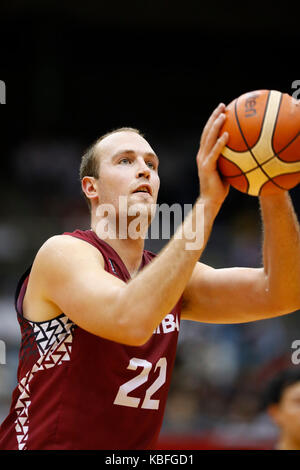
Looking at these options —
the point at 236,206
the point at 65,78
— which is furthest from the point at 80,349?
the point at 65,78

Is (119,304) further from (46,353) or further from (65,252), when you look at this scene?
(46,353)

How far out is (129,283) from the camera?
10.8ft

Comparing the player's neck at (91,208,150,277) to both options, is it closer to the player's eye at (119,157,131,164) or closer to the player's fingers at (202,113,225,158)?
the player's eye at (119,157,131,164)

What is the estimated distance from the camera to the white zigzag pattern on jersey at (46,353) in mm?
3803

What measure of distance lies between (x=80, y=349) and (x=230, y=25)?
14.8m

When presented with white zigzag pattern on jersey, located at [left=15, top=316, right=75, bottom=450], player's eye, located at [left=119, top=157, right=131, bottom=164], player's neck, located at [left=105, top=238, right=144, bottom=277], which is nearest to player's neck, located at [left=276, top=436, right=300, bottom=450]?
player's neck, located at [left=105, top=238, right=144, bottom=277]

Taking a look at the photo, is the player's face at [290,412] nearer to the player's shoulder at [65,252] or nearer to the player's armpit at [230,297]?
the player's armpit at [230,297]

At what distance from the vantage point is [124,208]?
4117mm

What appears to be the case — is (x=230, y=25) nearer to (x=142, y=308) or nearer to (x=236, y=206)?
(x=236, y=206)

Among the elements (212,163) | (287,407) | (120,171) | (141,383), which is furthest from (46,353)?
(287,407)

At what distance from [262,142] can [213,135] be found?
26cm

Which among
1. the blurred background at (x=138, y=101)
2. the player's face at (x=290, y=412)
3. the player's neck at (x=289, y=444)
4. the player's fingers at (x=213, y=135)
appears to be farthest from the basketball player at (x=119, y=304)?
the blurred background at (x=138, y=101)

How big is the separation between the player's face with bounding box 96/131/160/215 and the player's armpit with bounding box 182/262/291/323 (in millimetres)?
720
